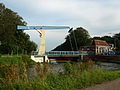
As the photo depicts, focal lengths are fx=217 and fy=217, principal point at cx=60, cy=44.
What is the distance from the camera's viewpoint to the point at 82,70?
38.2 ft

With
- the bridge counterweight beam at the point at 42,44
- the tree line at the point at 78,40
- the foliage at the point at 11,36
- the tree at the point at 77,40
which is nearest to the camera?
the foliage at the point at 11,36

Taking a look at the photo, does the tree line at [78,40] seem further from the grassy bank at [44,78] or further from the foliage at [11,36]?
the grassy bank at [44,78]

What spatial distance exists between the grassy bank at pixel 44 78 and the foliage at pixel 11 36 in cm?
4988

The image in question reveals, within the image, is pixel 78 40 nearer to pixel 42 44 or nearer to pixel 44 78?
pixel 42 44

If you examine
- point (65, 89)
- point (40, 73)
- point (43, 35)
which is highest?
point (43, 35)

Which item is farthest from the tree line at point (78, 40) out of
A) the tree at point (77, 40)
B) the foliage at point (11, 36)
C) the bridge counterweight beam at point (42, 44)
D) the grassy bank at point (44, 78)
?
the grassy bank at point (44, 78)

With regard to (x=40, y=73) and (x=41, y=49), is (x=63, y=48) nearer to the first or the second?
(x=41, y=49)

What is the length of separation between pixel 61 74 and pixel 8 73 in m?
3.19

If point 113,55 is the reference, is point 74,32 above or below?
above

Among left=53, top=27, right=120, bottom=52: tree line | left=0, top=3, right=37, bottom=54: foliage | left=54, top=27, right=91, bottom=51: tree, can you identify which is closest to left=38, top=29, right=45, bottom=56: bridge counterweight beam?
left=0, top=3, right=37, bottom=54: foliage

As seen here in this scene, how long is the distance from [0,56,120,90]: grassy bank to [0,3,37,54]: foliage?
49.9 m

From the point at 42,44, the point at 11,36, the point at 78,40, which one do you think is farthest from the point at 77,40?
the point at 11,36

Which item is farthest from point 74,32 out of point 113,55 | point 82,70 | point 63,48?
point 82,70

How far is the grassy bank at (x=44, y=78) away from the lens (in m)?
8.16
